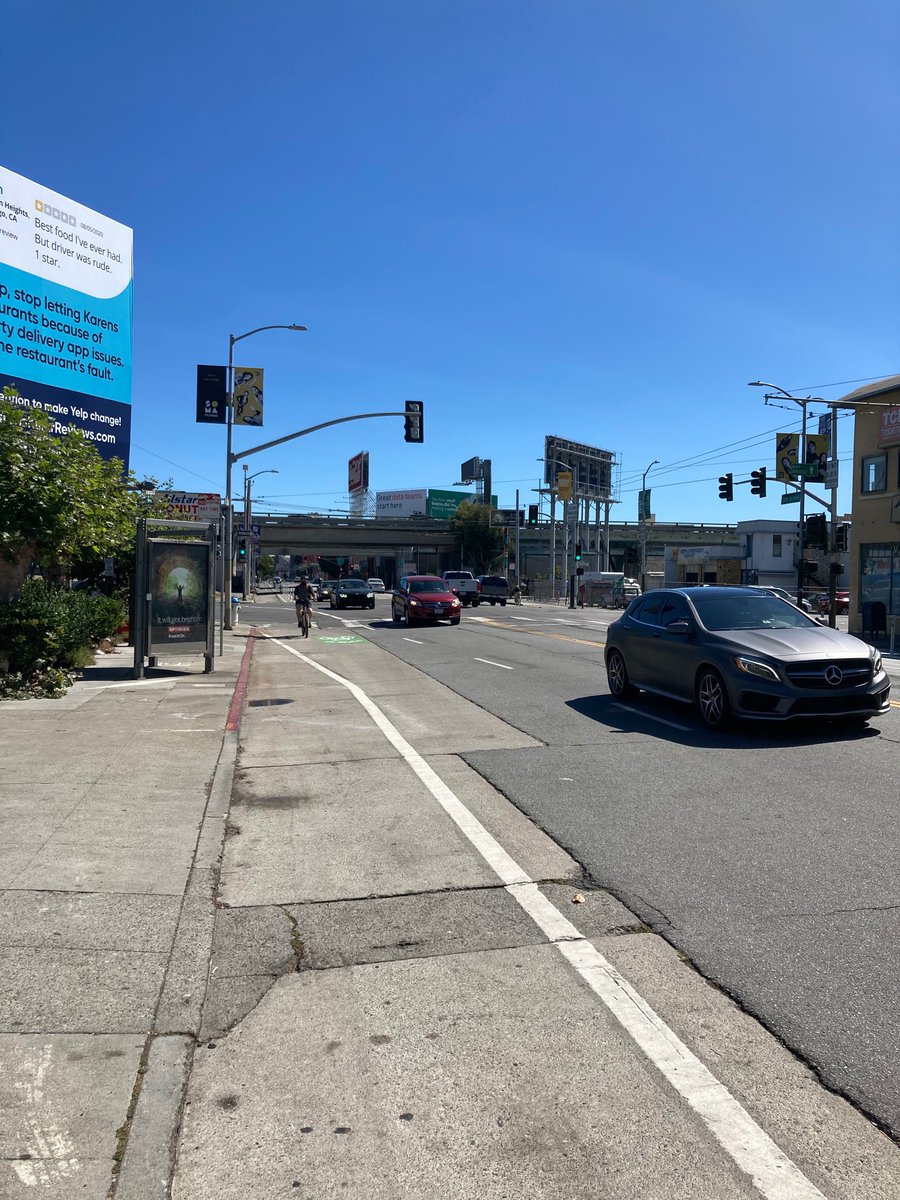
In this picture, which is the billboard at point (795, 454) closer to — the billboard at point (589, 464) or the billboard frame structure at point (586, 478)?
the billboard frame structure at point (586, 478)

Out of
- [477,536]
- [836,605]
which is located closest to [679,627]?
[836,605]

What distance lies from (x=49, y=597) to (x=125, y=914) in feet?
33.1

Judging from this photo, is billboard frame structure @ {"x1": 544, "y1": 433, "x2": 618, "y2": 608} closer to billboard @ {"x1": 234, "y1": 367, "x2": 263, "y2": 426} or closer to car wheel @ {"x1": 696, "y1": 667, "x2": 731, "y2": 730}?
billboard @ {"x1": 234, "y1": 367, "x2": 263, "y2": 426}

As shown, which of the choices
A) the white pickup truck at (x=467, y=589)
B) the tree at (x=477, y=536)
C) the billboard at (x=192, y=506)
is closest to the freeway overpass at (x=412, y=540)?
the tree at (x=477, y=536)

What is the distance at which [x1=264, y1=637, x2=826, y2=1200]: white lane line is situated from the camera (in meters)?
3.03

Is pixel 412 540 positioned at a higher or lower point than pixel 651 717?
higher

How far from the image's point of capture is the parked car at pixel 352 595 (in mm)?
48719

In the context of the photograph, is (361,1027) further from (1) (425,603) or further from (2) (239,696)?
(1) (425,603)

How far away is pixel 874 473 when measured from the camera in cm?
3441

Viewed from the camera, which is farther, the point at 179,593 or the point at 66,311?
the point at 66,311

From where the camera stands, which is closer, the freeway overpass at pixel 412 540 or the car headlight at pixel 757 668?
the car headlight at pixel 757 668

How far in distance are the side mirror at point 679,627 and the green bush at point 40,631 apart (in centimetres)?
831

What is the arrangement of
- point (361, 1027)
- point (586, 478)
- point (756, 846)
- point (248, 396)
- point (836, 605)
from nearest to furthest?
point (361, 1027), point (756, 846), point (248, 396), point (836, 605), point (586, 478)

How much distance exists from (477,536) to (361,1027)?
96.0m
